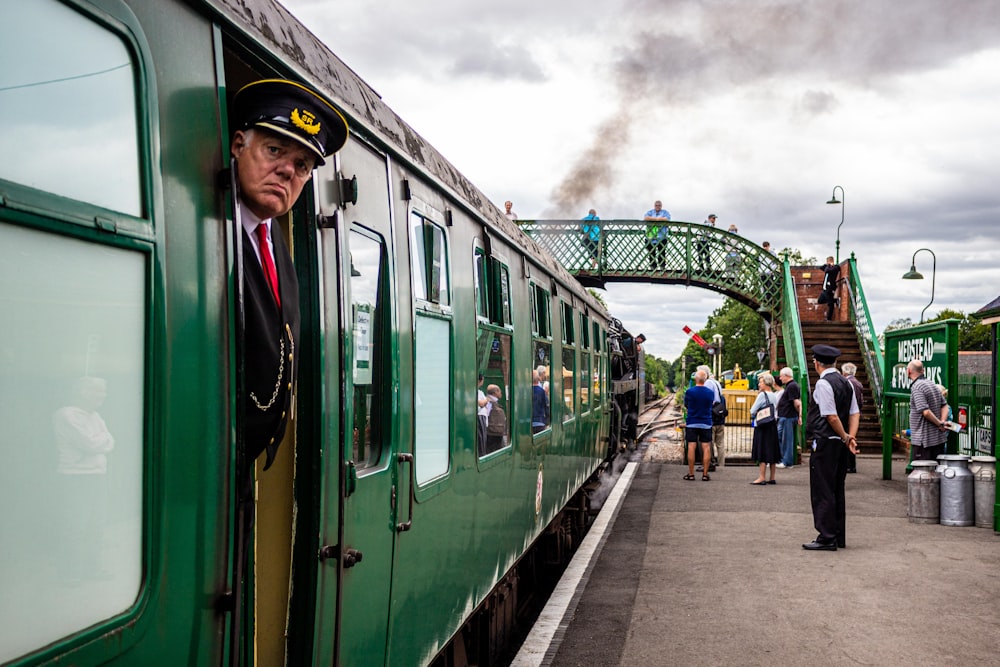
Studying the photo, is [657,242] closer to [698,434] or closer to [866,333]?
[866,333]

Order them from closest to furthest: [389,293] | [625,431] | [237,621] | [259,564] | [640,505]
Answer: [237,621]
[259,564]
[389,293]
[640,505]
[625,431]

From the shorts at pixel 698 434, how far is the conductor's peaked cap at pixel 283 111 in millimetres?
14030

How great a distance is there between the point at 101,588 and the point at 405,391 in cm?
204

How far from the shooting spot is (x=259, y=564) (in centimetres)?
299

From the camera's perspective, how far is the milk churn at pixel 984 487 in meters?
10.6

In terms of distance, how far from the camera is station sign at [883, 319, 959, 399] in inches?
497

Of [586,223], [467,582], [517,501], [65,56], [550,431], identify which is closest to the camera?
[65,56]

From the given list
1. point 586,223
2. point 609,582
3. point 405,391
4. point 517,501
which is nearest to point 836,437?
point 609,582

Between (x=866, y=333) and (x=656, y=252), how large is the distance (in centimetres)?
886

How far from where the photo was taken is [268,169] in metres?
2.51

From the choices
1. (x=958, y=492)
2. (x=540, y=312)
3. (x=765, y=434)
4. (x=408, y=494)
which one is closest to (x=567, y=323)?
(x=540, y=312)

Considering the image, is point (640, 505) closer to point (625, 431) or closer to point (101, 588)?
point (625, 431)

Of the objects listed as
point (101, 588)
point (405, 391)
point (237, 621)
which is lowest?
point (237, 621)

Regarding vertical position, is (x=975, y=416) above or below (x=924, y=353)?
below
